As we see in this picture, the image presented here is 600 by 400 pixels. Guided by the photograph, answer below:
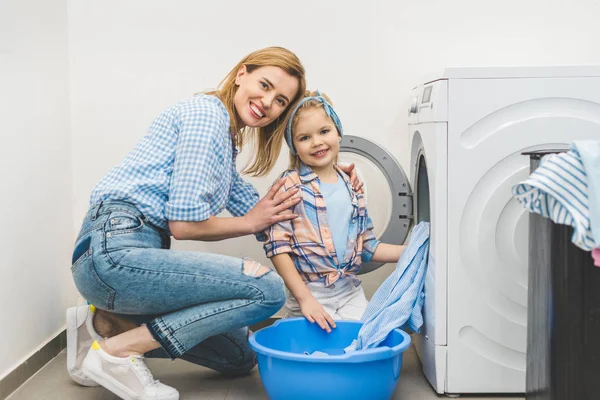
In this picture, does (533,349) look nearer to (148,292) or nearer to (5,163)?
(148,292)

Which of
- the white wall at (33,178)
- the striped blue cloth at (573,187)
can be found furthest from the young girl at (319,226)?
the striped blue cloth at (573,187)

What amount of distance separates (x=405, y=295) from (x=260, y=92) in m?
0.67

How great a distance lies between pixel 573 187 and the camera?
126cm

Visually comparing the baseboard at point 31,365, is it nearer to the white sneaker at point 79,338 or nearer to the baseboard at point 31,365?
the baseboard at point 31,365

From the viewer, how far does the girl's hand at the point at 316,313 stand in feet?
6.22

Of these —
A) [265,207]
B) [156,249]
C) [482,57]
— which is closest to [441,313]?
[265,207]

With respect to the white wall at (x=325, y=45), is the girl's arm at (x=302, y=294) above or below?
below

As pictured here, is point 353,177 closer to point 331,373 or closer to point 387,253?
point 387,253

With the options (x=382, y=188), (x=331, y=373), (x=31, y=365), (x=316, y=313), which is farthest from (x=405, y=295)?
(x=31, y=365)

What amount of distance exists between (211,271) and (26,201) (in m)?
0.65

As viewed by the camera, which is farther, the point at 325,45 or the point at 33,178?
the point at 325,45

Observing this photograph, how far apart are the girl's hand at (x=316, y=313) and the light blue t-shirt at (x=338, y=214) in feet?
0.55

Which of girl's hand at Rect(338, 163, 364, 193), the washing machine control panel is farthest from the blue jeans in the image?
the washing machine control panel

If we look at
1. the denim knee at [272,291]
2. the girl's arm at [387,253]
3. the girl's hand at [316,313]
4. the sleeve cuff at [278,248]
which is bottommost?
the girl's hand at [316,313]
